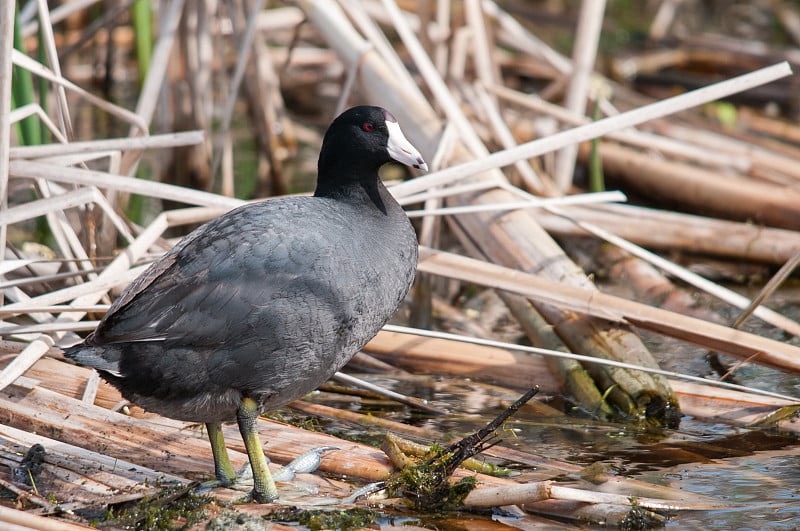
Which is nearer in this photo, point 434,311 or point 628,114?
point 628,114

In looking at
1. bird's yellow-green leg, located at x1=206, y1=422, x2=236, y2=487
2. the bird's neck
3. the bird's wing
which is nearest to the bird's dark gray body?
the bird's wing

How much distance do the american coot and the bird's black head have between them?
263 mm

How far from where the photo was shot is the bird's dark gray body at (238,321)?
2779 millimetres

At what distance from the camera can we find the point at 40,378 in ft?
11.4

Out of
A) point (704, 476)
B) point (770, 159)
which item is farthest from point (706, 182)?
point (704, 476)

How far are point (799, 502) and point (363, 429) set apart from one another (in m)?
1.43

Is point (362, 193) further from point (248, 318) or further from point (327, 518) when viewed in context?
point (327, 518)

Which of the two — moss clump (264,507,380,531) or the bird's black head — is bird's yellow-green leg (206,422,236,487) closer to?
moss clump (264,507,380,531)

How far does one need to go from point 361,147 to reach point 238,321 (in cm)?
75

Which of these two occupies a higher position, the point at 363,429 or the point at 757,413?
the point at 757,413

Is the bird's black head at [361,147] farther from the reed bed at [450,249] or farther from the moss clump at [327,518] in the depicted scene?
the moss clump at [327,518]

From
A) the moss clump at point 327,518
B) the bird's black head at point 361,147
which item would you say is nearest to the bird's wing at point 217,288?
the bird's black head at point 361,147

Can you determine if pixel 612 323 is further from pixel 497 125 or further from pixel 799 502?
pixel 497 125

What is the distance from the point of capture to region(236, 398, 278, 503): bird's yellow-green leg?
2873mm
